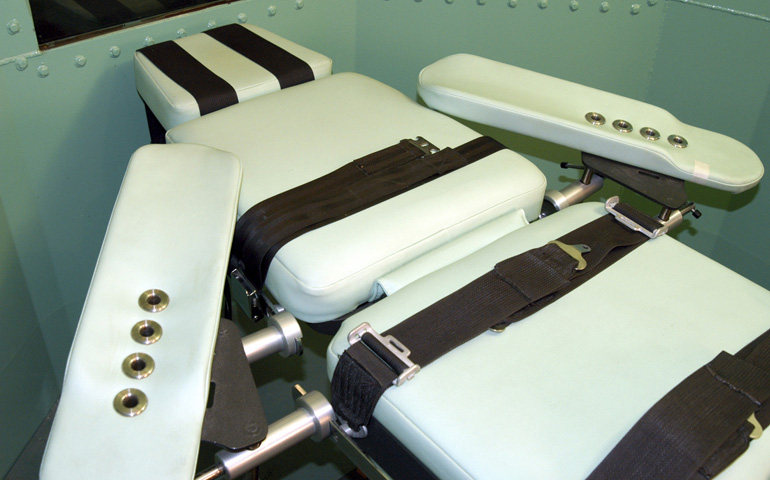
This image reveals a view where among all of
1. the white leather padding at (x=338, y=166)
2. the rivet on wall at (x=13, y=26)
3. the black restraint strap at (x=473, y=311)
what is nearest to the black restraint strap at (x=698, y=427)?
the black restraint strap at (x=473, y=311)

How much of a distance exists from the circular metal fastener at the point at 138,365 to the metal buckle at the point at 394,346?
→ 0.23 metres

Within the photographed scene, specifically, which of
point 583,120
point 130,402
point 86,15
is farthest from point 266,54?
point 130,402

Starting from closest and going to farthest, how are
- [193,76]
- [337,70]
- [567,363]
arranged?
1. [567,363]
2. [193,76]
3. [337,70]

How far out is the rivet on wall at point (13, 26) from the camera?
1.14 metres

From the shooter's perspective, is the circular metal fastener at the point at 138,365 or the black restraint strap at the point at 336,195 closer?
the circular metal fastener at the point at 138,365

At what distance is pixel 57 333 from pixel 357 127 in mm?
885

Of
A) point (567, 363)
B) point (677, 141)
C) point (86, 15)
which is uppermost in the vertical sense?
point (86, 15)

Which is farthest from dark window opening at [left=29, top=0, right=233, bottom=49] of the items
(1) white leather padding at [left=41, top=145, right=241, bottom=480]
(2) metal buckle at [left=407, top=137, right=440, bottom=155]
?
(2) metal buckle at [left=407, top=137, right=440, bottom=155]

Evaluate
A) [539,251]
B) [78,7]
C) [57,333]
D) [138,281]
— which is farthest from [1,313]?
[539,251]

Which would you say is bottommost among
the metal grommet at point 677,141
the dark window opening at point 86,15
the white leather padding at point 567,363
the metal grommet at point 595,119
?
the white leather padding at point 567,363

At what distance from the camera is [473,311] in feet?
2.69

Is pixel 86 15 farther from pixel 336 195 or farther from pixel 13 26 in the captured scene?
pixel 336 195

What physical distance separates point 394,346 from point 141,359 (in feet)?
0.93

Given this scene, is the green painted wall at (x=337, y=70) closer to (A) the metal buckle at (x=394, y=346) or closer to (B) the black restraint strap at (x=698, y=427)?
(A) the metal buckle at (x=394, y=346)
